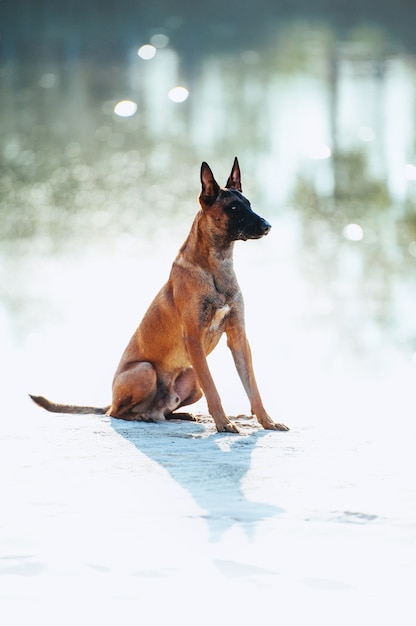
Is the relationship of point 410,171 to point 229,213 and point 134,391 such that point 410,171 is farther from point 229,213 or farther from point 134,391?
point 134,391

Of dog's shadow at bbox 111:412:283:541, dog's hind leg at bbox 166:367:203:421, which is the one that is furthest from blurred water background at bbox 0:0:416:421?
dog's shadow at bbox 111:412:283:541

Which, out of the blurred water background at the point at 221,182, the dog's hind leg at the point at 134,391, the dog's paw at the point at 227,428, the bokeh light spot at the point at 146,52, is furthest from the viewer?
the bokeh light spot at the point at 146,52

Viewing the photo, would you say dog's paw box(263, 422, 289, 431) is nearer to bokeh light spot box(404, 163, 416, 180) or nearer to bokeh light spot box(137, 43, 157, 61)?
bokeh light spot box(404, 163, 416, 180)

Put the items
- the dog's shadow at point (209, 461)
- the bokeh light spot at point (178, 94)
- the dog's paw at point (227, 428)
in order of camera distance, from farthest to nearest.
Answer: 1. the bokeh light spot at point (178, 94)
2. the dog's paw at point (227, 428)
3. the dog's shadow at point (209, 461)

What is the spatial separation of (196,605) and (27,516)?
1.05 m

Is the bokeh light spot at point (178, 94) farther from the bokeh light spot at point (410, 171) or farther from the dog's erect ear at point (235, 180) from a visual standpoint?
the dog's erect ear at point (235, 180)

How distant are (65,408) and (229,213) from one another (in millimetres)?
1538

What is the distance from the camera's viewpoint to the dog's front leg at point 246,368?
617cm

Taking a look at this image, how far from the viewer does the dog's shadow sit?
14.5 ft

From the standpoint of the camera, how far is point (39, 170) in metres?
19.5

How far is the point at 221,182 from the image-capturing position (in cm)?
1620

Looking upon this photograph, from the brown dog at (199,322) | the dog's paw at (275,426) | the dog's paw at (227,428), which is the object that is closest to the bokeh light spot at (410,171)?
the brown dog at (199,322)

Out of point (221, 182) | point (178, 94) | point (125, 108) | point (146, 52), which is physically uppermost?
point (146, 52)

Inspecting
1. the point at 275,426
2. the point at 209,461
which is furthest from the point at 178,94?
the point at 209,461
